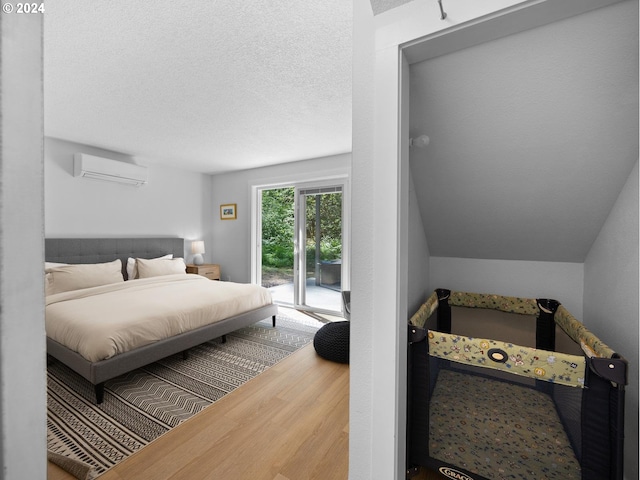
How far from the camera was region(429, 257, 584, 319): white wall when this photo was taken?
6.10 ft

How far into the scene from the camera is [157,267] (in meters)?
4.20

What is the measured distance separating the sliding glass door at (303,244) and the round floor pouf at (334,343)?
1.50 meters

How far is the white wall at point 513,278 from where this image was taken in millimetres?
1860

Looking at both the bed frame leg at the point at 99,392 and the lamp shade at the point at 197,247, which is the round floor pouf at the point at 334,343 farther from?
the lamp shade at the point at 197,247

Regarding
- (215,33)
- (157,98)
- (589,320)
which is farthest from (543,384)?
(157,98)

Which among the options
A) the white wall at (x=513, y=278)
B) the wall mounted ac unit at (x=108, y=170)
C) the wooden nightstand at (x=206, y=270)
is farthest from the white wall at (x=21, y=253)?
the wooden nightstand at (x=206, y=270)

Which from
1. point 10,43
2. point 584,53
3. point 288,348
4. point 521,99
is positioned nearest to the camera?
point 10,43

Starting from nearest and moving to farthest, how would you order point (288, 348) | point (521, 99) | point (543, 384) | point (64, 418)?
1. point (521, 99)
2. point (543, 384)
3. point (64, 418)
4. point (288, 348)

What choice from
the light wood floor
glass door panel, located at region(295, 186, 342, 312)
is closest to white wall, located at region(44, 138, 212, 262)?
glass door panel, located at region(295, 186, 342, 312)

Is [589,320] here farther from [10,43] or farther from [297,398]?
[10,43]

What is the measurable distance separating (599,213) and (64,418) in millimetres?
3486

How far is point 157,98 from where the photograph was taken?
2.55 metres

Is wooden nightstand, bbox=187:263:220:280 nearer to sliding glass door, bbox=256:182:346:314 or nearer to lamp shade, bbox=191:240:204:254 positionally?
lamp shade, bbox=191:240:204:254

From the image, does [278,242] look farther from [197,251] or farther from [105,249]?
[105,249]
